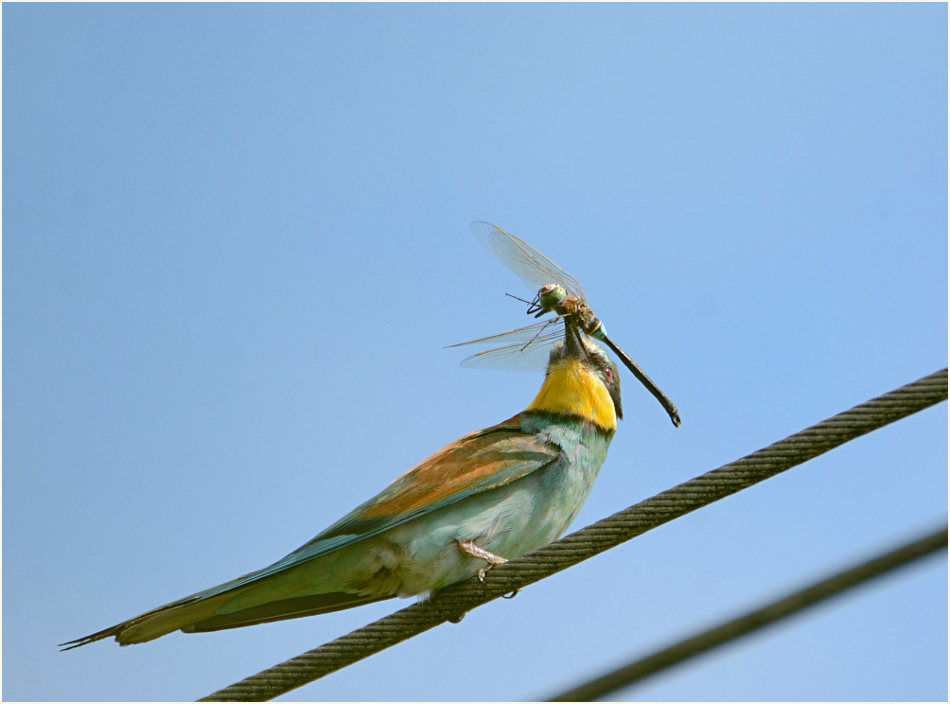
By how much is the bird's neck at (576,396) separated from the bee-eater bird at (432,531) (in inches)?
3.7

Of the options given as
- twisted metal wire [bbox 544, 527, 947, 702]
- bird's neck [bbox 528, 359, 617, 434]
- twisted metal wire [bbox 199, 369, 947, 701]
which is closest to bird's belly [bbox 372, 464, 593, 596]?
bird's neck [bbox 528, 359, 617, 434]

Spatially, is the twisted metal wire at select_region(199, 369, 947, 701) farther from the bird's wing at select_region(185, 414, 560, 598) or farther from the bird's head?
the bird's head

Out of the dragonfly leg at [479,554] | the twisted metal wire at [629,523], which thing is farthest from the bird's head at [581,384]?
the twisted metal wire at [629,523]

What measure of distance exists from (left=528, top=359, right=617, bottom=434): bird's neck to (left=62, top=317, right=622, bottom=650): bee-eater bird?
0.30ft

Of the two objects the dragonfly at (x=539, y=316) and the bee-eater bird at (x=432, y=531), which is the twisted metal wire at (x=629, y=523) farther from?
the dragonfly at (x=539, y=316)

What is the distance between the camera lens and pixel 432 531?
377 cm

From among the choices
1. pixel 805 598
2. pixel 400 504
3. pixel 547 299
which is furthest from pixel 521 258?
pixel 805 598

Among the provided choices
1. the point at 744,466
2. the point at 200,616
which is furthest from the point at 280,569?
the point at 744,466

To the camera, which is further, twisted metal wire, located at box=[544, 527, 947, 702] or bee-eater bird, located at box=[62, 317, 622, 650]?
bee-eater bird, located at box=[62, 317, 622, 650]

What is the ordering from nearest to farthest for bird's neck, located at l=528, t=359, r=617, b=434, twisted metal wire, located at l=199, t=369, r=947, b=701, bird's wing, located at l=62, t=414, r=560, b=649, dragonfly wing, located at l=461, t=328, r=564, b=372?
twisted metal wire, located at l=199, t=369, r=947, b=701 < bird's wing, located at l=62, t=414, r=560, b=649 < bird's neck, located at l=528, t=359, r=617, b=434 < dragonfly wing, located at l=461, t=328, r=564, b=372

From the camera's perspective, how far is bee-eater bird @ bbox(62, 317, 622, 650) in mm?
3717

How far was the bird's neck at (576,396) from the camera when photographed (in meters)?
4.19

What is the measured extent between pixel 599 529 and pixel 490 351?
2145 millimetres

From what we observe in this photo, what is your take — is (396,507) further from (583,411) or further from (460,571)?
(583,411)
